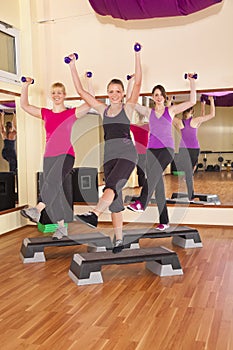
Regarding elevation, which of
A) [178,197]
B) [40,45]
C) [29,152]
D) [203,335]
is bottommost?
[203,335]

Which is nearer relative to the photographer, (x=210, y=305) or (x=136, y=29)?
(x=210, y=305)

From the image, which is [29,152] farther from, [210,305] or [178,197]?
[210,305]

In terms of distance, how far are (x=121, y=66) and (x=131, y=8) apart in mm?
981

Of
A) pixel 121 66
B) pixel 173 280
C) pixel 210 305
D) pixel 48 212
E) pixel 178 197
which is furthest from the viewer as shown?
pixel 178 197

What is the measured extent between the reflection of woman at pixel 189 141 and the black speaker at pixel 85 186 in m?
1.23

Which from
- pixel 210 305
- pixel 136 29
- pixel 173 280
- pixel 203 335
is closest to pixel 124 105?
pixel 173 280

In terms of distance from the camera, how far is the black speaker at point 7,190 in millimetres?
4910

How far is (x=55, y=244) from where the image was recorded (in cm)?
371

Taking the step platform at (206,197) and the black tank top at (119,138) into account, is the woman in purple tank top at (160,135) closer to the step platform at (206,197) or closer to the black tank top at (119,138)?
the black tank top at (119,138)

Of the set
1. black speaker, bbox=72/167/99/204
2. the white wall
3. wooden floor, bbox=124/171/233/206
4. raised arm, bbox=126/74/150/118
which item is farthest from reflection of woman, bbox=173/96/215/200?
raised arm, bbox=126/74/150/118

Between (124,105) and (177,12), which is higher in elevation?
(177,12)

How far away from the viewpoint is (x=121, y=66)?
5168mm

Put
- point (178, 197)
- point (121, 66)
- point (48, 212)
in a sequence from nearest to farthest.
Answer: point (48, 212) → point (121, 66) → point (178, 197)

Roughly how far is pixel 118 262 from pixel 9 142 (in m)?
2.57
